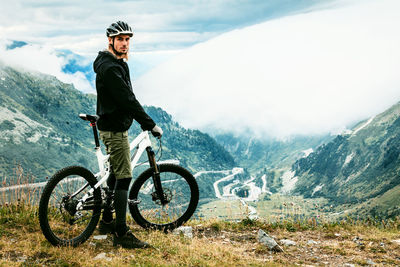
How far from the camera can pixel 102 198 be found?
309 inches

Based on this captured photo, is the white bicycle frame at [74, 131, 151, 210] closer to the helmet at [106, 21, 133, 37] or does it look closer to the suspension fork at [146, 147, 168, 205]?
the suspension fork at [146, 147, 168, 205]

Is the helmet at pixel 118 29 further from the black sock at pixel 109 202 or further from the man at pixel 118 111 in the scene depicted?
the black sock at pixel 109 202

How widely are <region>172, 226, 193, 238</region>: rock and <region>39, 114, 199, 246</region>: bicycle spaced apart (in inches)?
5.4

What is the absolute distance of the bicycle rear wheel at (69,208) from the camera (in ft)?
23.3

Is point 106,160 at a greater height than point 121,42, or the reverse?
point 121,42

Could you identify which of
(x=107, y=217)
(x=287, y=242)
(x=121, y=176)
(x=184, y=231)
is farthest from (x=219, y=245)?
(x=107, y=217)

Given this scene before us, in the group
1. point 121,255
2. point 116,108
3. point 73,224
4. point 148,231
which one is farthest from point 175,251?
point 116,108

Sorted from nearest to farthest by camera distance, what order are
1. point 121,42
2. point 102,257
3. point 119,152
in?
point 102,257 → point 121,42 → point 119,152

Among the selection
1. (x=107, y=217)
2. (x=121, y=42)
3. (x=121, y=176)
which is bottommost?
(x=107, y=217)

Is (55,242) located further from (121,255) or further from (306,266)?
(306,266)

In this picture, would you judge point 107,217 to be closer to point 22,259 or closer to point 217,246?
point 22,259

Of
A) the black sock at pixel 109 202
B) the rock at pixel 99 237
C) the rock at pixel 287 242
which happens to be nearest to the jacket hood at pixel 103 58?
the black sock at pixel 109 202

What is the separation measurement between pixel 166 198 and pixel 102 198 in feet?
5.70

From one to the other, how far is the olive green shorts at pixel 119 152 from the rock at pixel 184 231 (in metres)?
2.56
